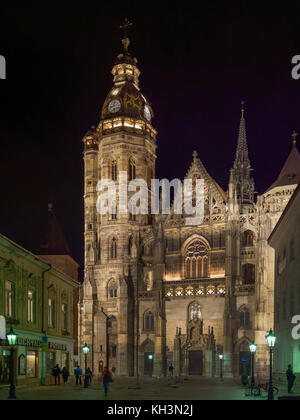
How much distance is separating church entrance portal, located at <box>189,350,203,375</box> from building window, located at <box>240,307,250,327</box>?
20.5 ft

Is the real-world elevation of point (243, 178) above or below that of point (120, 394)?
above

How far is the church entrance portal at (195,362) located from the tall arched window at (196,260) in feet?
29.2

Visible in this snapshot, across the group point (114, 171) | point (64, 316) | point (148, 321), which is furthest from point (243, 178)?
point (64, 316)

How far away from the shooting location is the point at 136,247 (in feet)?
265

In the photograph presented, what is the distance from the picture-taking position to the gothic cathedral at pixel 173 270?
2879 inches

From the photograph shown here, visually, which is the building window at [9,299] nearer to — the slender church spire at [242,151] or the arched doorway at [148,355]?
the arched doorway at [148,355]

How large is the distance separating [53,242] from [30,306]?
151ft

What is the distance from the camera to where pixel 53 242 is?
8706 cm

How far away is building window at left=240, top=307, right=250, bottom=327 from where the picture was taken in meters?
73.2

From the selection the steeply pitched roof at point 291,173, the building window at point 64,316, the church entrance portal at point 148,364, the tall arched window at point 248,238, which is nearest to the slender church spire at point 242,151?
the steeply pitched roof at point 291,173

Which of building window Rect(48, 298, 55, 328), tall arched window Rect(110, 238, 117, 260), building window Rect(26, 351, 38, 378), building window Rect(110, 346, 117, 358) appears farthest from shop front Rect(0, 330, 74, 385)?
tall arched window Rect(110, 238, 117, 260)

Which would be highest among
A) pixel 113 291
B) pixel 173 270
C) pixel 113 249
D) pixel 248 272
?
pixel 113 249

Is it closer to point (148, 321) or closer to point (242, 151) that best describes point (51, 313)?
point (148, 321)

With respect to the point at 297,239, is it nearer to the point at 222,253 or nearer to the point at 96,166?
the point at 222,253
